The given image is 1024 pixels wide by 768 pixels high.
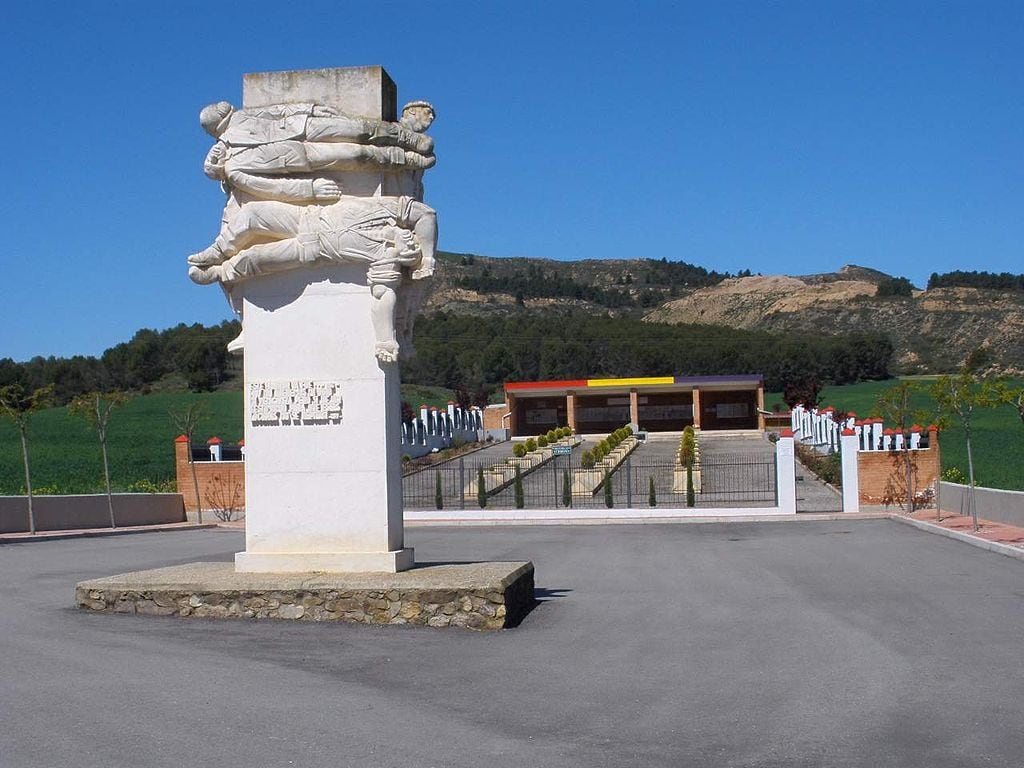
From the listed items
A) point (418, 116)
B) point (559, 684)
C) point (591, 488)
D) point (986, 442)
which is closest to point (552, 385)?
point (986, 442)

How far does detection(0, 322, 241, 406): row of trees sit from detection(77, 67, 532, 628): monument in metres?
91.1

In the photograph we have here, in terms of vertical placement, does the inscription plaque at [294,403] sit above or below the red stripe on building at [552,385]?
below

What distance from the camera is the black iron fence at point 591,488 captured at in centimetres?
3356

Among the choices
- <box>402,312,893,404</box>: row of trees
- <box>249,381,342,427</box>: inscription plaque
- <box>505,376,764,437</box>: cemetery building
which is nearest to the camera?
<box>249,381,342,427</box>: inscription plaque

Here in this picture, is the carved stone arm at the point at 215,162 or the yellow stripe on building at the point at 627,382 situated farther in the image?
the yellow stripe on building at the point at 627,382

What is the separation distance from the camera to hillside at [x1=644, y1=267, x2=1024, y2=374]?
127 metres

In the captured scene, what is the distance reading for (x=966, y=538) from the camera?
2059 cm

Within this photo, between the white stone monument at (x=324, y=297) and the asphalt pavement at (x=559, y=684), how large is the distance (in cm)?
140

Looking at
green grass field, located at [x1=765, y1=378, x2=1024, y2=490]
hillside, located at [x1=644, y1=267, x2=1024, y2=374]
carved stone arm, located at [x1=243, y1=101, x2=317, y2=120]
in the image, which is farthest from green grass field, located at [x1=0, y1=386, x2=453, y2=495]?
hillside, located at [x1=644, y1=267, x2=1024, y2=374]

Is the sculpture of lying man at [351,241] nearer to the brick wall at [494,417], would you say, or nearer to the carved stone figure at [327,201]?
the carved stone figure at [327,201]

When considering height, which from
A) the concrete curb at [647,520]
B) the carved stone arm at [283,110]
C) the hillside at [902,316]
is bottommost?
the concrete curb at [647,520]

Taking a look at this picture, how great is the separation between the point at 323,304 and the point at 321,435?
1269 millimetres

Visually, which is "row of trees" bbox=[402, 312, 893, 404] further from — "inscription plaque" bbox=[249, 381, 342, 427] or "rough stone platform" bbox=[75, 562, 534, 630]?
"rough stone platform" bbox=[75, 562, 534, 630]

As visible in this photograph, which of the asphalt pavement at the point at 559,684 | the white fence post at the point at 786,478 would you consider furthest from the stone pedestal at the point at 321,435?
the white fence post at the point at 786,478
